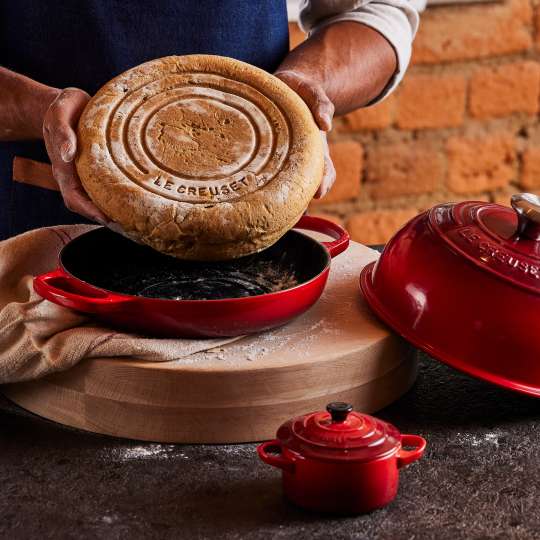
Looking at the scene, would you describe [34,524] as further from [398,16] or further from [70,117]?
[398,16]

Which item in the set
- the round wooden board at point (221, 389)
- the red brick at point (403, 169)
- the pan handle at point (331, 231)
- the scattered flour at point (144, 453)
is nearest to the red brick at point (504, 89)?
the red brick at point (403, 169)

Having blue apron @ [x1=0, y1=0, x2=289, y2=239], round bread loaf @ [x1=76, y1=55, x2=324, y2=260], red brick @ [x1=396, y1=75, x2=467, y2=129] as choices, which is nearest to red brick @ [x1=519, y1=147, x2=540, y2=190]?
red brick @ [x1=396, y1=75, x2=467, y2=129]

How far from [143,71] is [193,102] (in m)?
0.06

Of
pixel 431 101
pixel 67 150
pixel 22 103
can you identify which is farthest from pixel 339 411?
pixel 431 101

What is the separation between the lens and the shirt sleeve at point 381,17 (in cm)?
129

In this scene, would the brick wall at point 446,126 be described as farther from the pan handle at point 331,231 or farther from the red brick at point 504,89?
the pan handle at point 331,231

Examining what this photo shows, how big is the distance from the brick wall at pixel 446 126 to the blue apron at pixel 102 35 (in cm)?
74

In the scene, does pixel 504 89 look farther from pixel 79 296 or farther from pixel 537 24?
pixel 79 296

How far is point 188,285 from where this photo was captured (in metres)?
0.96

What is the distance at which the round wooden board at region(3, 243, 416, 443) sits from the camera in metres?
0.81

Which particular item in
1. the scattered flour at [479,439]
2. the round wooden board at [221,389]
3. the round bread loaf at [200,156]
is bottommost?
the scattered flour at [479,439]

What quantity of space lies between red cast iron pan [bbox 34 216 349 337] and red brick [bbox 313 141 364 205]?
2.86 feet

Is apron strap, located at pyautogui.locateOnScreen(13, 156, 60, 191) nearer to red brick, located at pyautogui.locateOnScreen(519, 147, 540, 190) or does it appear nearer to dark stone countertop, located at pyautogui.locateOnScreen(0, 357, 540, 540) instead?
dark stone countertop, located at pyautogui.locateOnScreen(0, 357, 540, 540)

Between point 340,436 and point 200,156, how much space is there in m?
0.32
